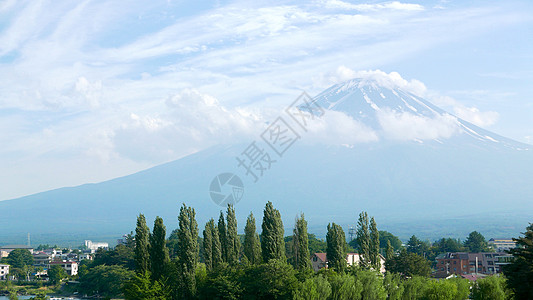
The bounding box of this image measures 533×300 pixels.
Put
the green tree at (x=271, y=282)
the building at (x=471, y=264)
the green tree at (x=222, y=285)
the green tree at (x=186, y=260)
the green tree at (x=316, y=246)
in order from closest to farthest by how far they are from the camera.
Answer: the green tree at (x=271, y=282) < the green tree at (x=222, y=285) < the green tree at (x=186, y=260) < the building at (x=471, y=264) < the green tree at (x=316, y=246)

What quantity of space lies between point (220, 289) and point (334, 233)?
9.48 m

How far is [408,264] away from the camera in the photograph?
4897 centimetres

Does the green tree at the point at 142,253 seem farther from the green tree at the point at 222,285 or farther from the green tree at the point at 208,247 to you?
the green tree at the point at 222,285

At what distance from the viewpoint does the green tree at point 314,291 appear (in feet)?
100.0

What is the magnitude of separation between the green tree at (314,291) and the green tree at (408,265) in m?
19.4

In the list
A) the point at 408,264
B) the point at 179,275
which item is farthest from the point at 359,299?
the point at 408,264

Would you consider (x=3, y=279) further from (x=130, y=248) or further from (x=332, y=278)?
(x=332, y=278)

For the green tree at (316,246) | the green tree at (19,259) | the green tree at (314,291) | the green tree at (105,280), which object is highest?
the green tree at (316,246)

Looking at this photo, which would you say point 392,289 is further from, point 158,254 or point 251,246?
point 158,254

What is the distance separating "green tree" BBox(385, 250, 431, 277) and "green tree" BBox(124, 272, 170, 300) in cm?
2100

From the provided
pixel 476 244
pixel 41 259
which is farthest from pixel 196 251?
pixel 41 259

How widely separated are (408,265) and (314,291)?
20683 mm

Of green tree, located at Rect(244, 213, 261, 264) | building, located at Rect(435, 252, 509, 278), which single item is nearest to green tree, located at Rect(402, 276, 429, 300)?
green tree, located at Rect(244, 213, 261, 264)

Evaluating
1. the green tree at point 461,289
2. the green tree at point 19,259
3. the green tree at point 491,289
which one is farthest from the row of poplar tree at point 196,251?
the green tree at point 19,259
